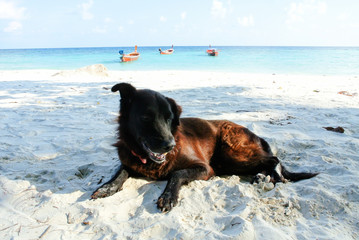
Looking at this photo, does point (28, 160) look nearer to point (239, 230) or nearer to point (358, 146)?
point (239, 230)

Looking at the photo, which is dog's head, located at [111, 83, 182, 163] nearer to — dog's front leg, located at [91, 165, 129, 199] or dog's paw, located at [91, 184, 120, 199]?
dog's front leg, located at [91, 165, 129, 199]

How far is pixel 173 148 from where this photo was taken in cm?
330

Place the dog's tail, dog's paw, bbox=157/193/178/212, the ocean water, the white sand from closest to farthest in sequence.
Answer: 1. the white sand
2. dog's paw, bbox=157/193/178/212
3. the dog's tail
4. the ocean water

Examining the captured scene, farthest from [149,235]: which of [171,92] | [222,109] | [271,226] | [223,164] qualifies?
[171,92]

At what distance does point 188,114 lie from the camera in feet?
23.2

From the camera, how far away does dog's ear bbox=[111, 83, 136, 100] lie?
128 inches

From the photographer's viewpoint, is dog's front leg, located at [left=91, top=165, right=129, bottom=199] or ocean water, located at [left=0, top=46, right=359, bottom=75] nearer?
dog's front leg, located at [left=91, top=165, right=129, bottom=199]

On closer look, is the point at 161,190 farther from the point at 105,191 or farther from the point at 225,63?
the point at 225,63

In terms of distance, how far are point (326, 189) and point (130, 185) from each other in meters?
2.19

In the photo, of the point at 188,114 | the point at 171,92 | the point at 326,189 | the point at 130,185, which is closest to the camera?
the point at 326,189

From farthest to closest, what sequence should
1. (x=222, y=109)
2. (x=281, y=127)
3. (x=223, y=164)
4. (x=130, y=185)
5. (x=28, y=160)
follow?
(x=222, y=109) < (x=281, y=127) < (x=28, y=160) < (x=223, y=164) < (x=130, y=185)

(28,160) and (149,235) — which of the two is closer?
(149,235)

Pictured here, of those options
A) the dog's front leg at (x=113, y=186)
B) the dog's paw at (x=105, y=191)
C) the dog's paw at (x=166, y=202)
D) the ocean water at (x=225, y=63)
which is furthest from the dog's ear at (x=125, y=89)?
the ocean water at (x=225, y=63)

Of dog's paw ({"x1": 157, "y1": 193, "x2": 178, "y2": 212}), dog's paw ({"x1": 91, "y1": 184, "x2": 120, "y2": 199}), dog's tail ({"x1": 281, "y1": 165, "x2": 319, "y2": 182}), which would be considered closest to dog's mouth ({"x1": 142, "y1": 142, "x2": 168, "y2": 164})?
dog's paw ({"x1": 157, "y1": 193, "x2": 178, "y2": 212})
